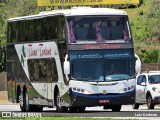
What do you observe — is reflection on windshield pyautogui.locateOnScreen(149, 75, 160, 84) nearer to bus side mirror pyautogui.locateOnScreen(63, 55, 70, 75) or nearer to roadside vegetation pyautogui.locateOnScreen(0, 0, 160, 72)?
bus side mirror pyautogui.locateOnScreen(63, 55, 70, 75)

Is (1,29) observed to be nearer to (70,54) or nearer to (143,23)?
(143,23)

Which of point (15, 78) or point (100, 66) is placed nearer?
point (100, 66)

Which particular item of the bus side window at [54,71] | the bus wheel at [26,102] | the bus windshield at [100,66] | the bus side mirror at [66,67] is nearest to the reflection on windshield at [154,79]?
the bus wheel at [26,102]

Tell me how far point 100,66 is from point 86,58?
623 millimetres

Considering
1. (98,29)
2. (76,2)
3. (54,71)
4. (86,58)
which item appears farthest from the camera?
(76,2)

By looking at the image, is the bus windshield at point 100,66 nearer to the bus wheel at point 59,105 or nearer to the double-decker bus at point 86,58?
the double-decker bus at point 86,58

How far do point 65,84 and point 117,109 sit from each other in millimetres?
2909

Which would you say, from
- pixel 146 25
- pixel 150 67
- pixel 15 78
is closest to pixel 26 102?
pixel 15 78

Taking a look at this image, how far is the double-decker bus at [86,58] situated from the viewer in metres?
31.1

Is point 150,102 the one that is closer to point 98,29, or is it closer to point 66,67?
point 98,29

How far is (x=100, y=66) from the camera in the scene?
31312 millimetres

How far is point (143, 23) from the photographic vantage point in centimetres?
9806

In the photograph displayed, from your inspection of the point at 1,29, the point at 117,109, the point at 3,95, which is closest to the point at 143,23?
the point at 1,29

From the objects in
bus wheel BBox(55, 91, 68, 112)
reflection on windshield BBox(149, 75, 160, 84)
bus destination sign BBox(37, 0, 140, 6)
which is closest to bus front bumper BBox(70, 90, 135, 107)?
bus wheel BBox(55, 91, 68, 112)
